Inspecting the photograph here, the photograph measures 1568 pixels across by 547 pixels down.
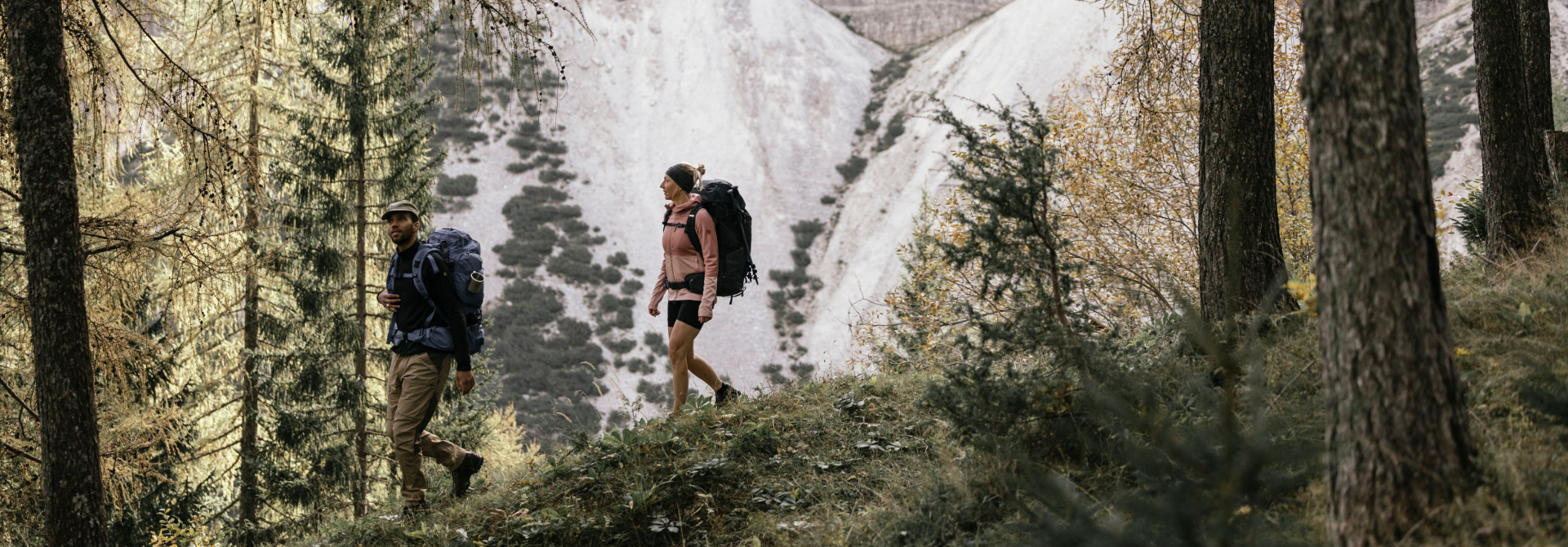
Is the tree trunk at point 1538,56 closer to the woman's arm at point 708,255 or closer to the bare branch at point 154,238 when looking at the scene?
the woman's arm at point 708,255

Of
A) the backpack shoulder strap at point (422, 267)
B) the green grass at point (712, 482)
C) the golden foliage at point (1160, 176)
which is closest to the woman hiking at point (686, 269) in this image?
the green grass at point (712, 482)

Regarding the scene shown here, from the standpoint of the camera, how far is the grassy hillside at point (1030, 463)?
8.16 feet

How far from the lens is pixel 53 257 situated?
430 cm

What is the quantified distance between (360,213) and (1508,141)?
1335 centimetres

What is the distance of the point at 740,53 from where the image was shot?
48000 mm

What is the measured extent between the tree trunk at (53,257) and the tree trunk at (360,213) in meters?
8.31

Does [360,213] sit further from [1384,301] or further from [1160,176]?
[1384,301]

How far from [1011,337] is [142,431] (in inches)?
344

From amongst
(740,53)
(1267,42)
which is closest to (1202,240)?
(1267,42)

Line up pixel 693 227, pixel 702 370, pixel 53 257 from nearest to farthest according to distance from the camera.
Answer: pixel 53 257, pixel 693 227, pixel 702 370

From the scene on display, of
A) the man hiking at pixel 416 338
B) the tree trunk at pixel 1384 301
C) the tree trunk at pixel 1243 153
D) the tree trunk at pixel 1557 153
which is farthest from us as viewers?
the tree trunk at pixel 1557 153

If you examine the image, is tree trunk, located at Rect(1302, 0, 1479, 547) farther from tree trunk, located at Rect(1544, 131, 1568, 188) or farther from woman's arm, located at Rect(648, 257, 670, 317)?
tree trunk, located at Rect(1544, 131, 1568, 188)

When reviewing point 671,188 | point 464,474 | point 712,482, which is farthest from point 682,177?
point 464,474

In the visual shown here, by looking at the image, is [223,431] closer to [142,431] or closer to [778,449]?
[142,431]
